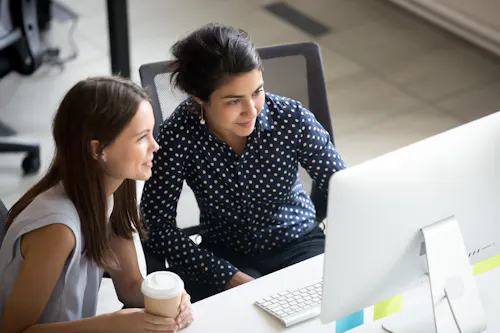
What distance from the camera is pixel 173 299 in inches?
60.2

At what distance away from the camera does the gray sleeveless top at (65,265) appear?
1.65 meters

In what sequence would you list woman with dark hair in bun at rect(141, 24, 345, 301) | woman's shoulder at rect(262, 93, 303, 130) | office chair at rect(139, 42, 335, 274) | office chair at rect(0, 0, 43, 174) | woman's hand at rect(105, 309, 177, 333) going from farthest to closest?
1. office chair at rect(0, 0, 43, 174)
2. office chair at rect(139, 42, 335, 274)
3. woman's shoulder at rect(262, 93, 303, 130)
4. woman with dark hair in bun at rect(141, 24, 345, 301)
5. woman's hand at rect(105, 309, 177, 333)

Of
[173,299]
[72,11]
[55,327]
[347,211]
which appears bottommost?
[72,11]

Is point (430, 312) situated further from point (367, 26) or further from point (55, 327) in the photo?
point (367, 26)

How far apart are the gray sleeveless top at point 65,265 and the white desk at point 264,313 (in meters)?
0.25

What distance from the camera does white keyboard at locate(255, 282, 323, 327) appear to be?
1.70m

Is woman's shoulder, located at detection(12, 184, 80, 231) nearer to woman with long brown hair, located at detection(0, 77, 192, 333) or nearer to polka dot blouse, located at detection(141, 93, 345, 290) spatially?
woman with long brown hair, located at detection(0, 77, 192, 333)

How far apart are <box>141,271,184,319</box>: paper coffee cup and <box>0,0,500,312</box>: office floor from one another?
5.78 ft

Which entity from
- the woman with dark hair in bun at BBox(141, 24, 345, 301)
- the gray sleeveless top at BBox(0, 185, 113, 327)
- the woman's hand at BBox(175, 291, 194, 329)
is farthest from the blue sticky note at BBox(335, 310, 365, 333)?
the gray sleeveless top at BBox(0, 185, 113, 327)

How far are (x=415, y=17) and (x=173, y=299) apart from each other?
10.4 feet

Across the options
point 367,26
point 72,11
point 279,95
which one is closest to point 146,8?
point 72,11

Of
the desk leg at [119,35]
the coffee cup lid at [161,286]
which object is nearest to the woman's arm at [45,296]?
the coffee cup lid at [161,286]

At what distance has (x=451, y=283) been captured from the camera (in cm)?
163

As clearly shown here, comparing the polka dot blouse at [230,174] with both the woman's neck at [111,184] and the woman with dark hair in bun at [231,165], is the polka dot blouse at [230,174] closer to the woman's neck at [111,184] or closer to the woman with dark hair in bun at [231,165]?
the woman with dark hair in bun at [231,165]
